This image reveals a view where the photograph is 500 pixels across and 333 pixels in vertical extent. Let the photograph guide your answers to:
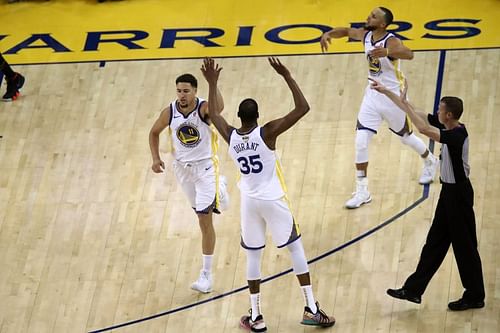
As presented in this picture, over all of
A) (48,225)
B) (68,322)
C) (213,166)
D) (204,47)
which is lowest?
(68,322)

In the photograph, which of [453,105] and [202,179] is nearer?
[453,105]

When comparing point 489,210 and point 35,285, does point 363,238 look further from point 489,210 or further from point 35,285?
point 35,285

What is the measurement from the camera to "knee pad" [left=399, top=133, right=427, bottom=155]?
1161cm

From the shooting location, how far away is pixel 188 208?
1184 cm

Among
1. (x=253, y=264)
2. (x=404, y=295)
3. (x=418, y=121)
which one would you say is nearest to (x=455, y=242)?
(x=404, y=295)

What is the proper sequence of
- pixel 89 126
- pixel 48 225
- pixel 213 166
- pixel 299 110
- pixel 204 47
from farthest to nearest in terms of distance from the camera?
1. pixel 204 47
2. pixel 89 126
3. pixel 48 225
4. pixel 213 166
5. pixel 299 110

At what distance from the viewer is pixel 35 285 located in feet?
36.3

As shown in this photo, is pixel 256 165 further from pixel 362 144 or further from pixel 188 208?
pixel 188 208

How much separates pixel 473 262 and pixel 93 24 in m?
7.19

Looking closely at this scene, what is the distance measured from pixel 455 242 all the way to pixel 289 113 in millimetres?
1761

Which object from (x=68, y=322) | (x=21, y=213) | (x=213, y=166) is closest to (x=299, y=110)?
(x=213, y=166)

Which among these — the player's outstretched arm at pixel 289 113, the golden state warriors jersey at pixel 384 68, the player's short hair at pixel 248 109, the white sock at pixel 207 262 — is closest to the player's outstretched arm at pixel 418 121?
the player's outstretched arm at pixel 289 113

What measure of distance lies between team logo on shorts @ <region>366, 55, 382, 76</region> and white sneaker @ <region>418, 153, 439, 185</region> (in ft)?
A: 3.30

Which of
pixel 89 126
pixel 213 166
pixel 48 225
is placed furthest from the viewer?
pixel 89 126
